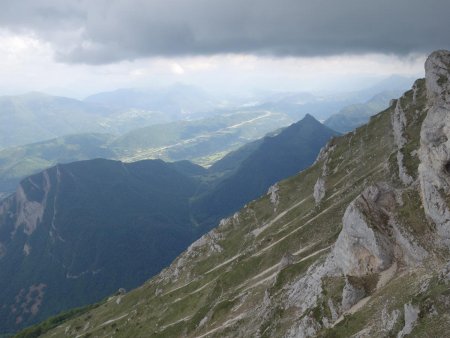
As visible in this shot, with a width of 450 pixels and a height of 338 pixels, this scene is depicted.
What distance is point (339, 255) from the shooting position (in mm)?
78375

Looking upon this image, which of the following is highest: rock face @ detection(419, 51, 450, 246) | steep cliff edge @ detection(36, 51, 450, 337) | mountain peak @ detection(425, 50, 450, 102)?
mountain peak @ detection(425, 50, 450, 102)

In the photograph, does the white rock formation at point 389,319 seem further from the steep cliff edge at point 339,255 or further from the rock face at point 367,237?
the rock face at point 367,237

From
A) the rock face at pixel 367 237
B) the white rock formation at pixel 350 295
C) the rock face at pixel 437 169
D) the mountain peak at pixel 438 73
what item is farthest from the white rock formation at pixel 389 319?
the mountain peak at pixel 438 73

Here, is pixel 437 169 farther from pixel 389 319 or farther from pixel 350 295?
pixel 389 319

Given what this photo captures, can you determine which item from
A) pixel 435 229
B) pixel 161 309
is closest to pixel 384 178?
pixel 435 229

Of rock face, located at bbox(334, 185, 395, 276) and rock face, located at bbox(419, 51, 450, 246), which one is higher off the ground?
rock face, located at bbox(419, 51, 450, 246)

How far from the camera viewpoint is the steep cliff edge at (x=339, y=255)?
61.4 meters

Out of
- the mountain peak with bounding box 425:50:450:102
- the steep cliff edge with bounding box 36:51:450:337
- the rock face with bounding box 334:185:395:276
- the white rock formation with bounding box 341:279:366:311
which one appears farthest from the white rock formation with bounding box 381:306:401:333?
the mountain peak with bounding box 425:50:450:102

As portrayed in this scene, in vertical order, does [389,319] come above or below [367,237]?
below

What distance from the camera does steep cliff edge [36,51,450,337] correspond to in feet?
202

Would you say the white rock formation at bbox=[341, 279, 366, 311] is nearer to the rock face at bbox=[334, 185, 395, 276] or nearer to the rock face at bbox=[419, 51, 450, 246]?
the rock face at bbox=[334, 185, 395, 276]

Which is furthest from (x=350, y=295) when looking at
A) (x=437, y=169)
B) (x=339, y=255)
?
(x=437, y=169)

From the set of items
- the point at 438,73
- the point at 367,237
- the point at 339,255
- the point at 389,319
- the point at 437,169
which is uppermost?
the point at 438,73

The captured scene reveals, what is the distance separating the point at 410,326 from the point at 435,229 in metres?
20.5
